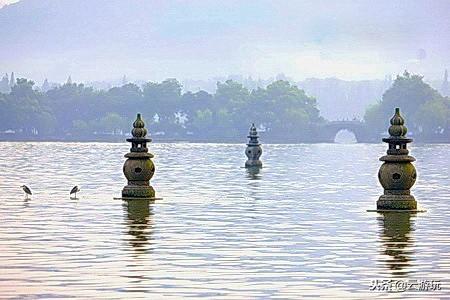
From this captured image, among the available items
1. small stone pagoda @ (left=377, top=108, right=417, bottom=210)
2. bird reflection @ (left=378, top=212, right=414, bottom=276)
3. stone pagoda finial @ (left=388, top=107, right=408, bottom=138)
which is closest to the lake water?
bird reflection @ (left=378, top=212, right=414, bottom=276)

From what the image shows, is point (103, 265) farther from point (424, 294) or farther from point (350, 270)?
point (424, 294)

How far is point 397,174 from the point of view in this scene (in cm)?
3597

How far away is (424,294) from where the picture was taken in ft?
62.7

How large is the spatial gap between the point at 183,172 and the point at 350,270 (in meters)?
50.4

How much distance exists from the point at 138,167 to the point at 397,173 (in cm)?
788

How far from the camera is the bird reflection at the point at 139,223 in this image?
2611 centimetres

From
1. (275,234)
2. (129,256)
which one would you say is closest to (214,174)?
(275,234)

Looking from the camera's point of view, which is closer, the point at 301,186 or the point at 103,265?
the point at 103,265

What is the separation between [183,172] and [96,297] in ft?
177

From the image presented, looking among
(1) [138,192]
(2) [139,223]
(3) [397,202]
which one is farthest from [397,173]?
(1) [138,192]

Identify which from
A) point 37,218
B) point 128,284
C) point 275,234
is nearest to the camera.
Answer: point 128,284

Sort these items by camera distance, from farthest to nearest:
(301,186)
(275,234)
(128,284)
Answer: (301,186), (275,234), (128,284)

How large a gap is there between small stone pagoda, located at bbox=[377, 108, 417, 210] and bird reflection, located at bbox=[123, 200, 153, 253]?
5.97 metres

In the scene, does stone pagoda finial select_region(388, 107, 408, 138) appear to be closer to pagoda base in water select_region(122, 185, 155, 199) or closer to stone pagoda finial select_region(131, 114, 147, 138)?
stone pagoda finial select_region(131, 114, 147, 138)
